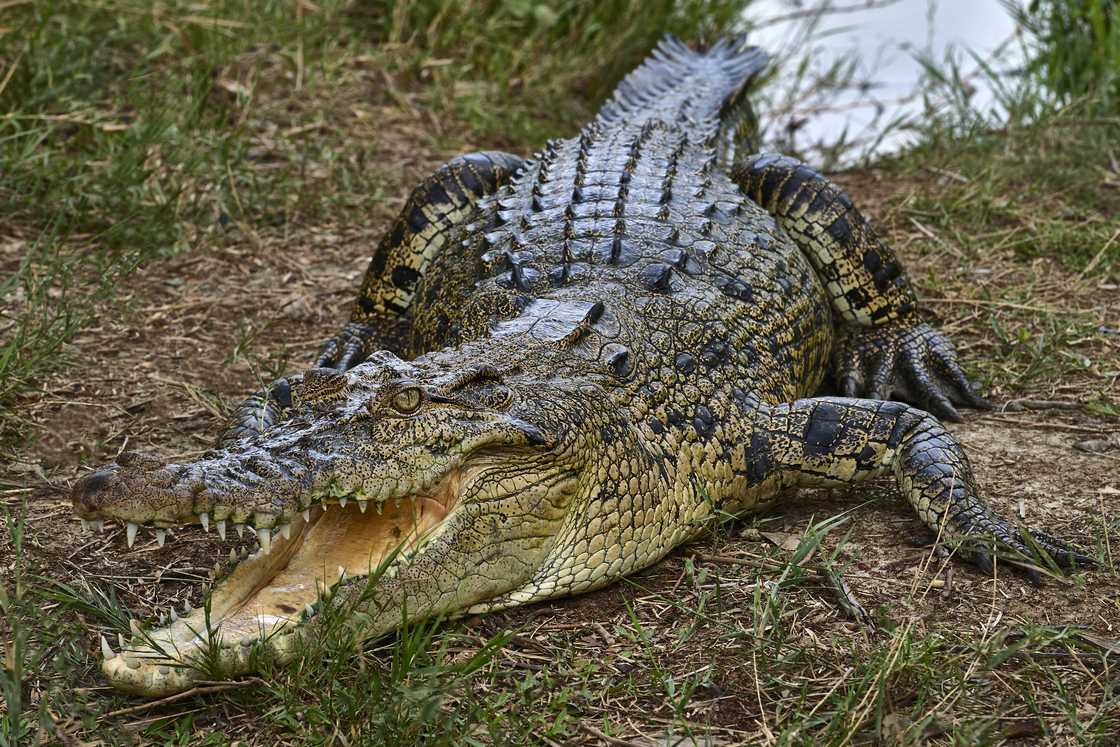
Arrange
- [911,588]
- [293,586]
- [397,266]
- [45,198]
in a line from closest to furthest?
[293,586] < [911,588] < [397,266] < [45,198]

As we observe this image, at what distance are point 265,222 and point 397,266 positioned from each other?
1295mm

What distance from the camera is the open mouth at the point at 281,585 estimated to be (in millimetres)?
2539

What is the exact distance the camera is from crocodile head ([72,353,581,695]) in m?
2.52

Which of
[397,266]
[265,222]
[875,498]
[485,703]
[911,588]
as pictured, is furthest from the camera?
[265,222]

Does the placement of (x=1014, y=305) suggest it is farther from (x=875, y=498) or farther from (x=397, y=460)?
(x=397, y=460)

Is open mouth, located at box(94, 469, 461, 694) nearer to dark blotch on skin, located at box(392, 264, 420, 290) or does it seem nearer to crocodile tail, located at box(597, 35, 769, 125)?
dark blotch on skin, located at box(392, 264, 420, 290)

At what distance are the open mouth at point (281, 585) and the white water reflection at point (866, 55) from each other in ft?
15.0

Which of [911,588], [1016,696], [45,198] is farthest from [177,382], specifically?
[1016,696]

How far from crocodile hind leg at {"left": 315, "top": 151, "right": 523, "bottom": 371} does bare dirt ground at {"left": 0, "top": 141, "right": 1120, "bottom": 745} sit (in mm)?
252

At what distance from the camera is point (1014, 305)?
491 centimetres

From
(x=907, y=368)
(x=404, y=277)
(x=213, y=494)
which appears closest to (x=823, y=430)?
(x=907, y=368)

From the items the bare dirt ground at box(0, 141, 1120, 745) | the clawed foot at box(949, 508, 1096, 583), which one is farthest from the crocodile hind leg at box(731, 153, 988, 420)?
the clawed foot at box(949, 508, 1096, 583)

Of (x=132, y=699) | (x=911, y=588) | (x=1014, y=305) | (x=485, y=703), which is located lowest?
(x=132, y=699)

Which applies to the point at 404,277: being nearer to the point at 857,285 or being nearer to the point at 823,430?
the point at 857,285
